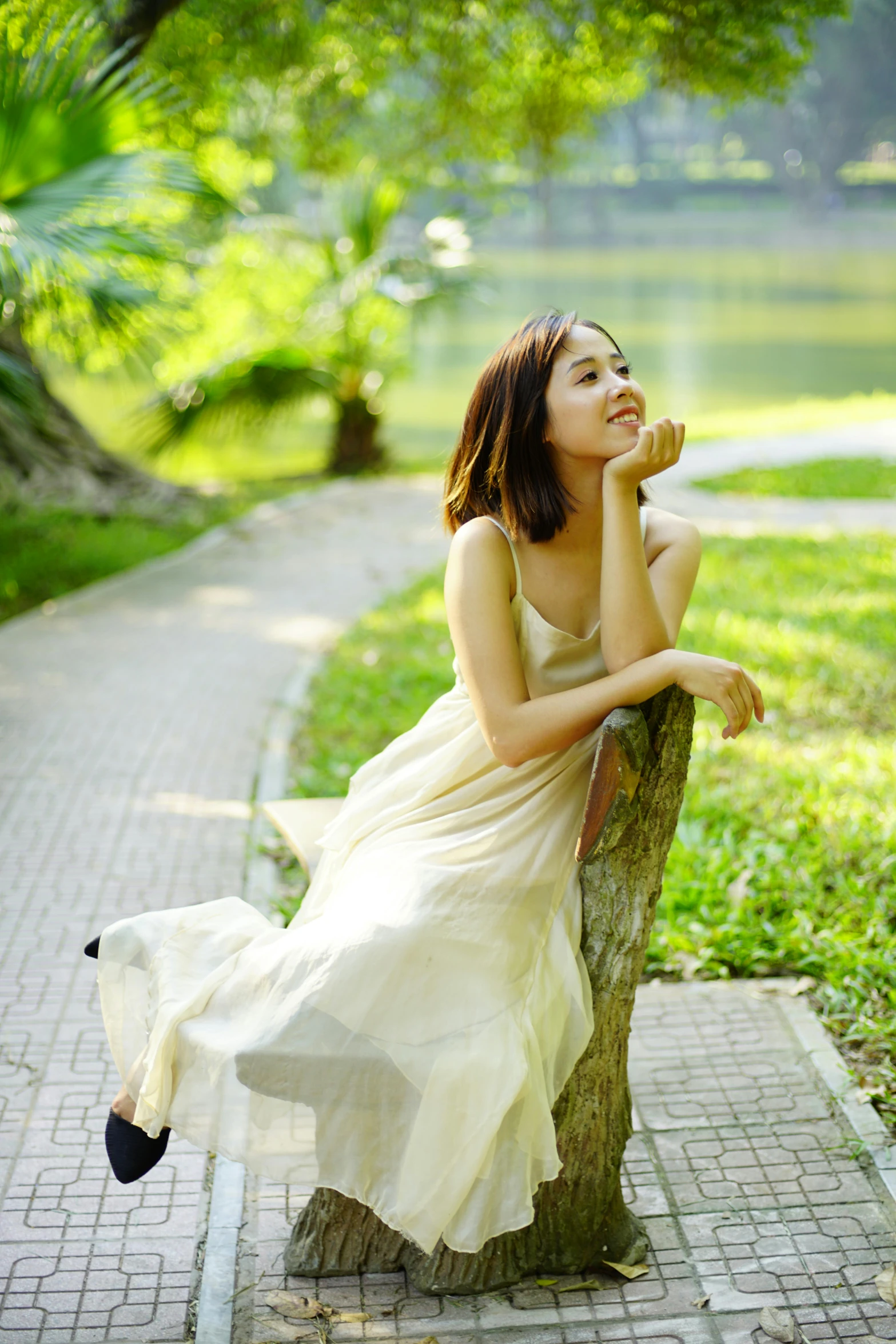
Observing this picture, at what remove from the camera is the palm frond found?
9.55 m

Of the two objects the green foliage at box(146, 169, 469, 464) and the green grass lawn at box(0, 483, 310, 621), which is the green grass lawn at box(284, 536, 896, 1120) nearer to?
the green grass lawn at box(0, 483, 310, 621)

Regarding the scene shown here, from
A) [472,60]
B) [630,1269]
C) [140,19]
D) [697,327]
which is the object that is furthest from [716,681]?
[697,327]

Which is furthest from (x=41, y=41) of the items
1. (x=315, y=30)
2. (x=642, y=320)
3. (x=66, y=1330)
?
(x=642, y=320)

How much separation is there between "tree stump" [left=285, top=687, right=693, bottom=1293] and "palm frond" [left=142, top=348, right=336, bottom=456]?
7.47m

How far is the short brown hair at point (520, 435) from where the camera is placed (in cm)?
233

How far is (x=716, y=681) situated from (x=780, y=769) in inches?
107

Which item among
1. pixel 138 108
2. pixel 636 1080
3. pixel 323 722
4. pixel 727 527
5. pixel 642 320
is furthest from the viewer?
pixel 642 320

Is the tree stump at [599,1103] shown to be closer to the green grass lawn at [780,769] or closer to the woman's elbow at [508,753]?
the woman's elbow at [508,753]

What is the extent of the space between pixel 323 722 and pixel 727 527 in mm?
4933

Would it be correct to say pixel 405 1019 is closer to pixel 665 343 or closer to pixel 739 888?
pixel 739 888

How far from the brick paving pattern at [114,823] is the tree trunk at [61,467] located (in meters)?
1.10

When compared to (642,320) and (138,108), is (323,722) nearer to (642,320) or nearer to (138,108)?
(138,108)

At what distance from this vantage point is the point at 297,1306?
2340 millimetres

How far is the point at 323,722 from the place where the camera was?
554 centimetres
